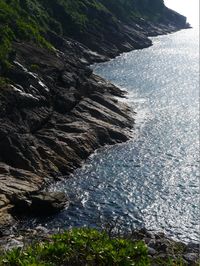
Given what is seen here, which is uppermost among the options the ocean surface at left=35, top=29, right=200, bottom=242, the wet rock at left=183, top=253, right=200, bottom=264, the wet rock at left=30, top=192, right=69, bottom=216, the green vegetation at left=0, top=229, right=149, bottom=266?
the green vegetation at left=0, top=229, right=149, bottom=266

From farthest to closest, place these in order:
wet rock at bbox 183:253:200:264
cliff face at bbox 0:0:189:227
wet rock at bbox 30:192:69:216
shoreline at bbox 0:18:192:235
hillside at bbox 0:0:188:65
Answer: hillside at bbox 0:0:188:65
cliff face at bbox 0:0:189:227
shoreline at bbox 0:18:192:235
wet rock at bbox 30:192:69:216
wet rock at bbox 183:253:200:264

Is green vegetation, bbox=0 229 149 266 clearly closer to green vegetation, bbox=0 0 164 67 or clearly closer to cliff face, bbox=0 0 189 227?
cliff face, bbox=0 0 189 227

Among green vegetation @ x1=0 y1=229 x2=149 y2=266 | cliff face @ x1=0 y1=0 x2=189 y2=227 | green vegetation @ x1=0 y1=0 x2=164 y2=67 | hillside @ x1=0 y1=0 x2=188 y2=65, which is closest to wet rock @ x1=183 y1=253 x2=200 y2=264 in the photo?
cliff face @ x1=0 y1=0 x2=189 y2=227

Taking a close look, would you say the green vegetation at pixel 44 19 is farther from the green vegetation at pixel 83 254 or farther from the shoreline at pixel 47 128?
the green vegetation at pixel 83 254

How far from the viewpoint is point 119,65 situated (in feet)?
497

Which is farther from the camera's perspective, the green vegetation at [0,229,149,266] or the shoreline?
the shoreline

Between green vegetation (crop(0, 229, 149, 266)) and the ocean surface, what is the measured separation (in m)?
23.0

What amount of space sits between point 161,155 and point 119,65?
82226 millimetres

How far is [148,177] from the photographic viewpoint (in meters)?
64.8

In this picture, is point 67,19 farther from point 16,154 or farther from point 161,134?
point 16,154

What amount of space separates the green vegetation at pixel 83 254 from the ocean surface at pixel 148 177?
23.0 meters

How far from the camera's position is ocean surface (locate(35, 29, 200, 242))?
52156 millimetres

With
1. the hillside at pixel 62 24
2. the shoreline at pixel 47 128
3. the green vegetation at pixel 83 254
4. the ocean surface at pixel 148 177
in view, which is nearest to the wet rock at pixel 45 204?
the shoreline at pixel 47 128

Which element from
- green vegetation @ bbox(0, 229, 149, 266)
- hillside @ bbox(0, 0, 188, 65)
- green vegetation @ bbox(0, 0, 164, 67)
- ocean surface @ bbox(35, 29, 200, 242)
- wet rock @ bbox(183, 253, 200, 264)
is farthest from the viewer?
hillside @ bbox(0, 0, 188, 65)
